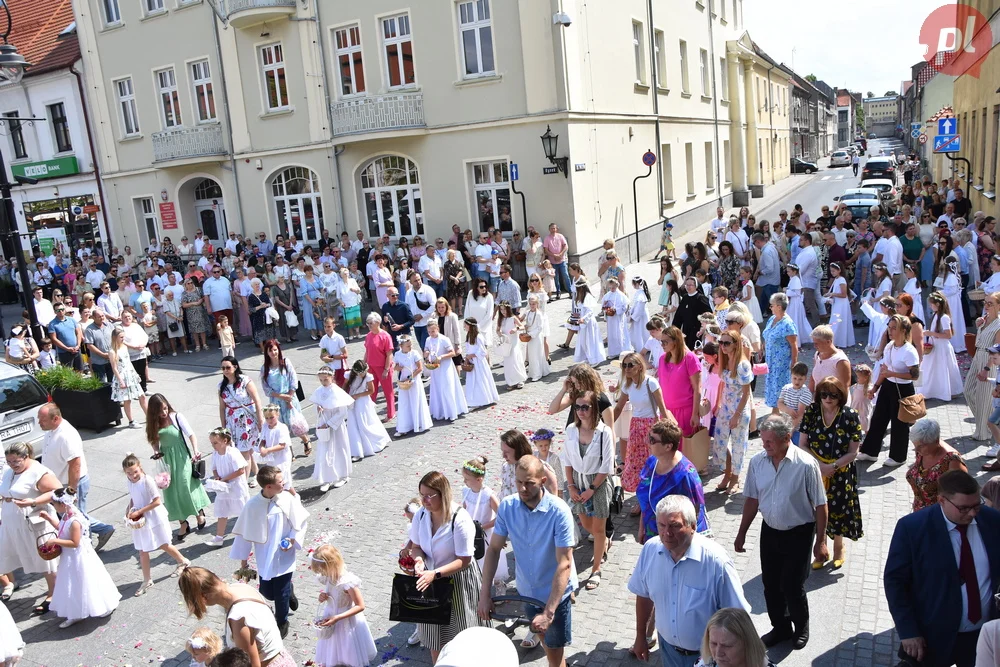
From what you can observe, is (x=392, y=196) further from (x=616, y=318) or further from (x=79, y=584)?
(x=79, y=584)

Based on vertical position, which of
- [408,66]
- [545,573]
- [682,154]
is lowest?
[545,573]

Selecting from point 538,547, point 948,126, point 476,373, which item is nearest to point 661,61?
point 948,126

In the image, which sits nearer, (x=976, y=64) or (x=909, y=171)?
(x=976, y=64)

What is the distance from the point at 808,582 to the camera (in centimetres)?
614

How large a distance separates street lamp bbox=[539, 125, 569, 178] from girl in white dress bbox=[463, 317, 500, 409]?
8.91 meters

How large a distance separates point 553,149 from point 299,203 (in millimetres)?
8676

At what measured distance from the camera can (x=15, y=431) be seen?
10383mm

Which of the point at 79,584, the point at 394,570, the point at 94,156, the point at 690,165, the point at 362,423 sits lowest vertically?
the point at 394,570

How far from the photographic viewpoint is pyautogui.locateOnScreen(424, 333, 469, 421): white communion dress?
434 inches

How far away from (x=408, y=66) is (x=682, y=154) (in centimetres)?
1224

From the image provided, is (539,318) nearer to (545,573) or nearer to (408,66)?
(545,573)

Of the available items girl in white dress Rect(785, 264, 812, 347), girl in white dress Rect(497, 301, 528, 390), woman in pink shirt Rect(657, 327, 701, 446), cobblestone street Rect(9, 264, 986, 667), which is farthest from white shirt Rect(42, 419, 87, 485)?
girl in white dress Rect(785, 264, 812, 347)

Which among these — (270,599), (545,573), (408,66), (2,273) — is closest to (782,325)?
(545,573)

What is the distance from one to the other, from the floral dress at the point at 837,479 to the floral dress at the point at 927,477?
0.62 m
